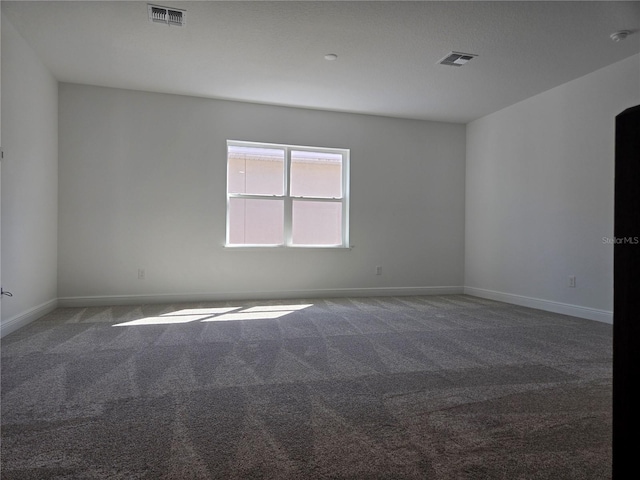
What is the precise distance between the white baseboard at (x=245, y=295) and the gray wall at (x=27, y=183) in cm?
37

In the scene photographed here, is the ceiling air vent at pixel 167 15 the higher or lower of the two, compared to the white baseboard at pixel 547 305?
higher

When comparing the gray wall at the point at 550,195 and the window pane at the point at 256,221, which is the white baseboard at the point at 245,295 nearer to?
the window pane at the point at 256,221

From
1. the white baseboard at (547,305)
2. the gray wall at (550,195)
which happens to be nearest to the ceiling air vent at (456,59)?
the gray wall at (550,195)

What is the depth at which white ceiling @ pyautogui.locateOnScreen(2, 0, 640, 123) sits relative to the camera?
2.94 metres

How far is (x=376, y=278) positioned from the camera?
220 inches

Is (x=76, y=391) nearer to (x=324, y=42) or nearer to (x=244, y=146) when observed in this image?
(x=324, y=42)

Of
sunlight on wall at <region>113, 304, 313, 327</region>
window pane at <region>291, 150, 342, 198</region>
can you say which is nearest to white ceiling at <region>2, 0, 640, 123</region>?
window pane at <region>291, 150, 342, 198</region>

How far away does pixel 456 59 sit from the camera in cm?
373

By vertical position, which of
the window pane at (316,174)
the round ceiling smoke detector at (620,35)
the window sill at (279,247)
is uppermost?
the round ceiling smoke detector at (620,35)

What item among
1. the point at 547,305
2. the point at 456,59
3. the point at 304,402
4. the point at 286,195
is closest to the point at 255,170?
the point at 286,195

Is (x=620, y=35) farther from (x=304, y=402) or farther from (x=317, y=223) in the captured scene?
(x=304, y=402)

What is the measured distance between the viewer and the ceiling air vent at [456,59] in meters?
3.63

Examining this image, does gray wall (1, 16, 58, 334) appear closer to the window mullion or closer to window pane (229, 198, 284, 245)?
window pane (229, 198, 284, 245)

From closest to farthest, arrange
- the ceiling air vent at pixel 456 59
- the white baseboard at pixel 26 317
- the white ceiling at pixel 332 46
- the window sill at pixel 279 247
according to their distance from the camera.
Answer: the white ceiling at pixel 332 46 → the white baseboard at pixel 26 317 → the ceiling air vent at pixel 456 59 → the window sill at pixel 279 247
